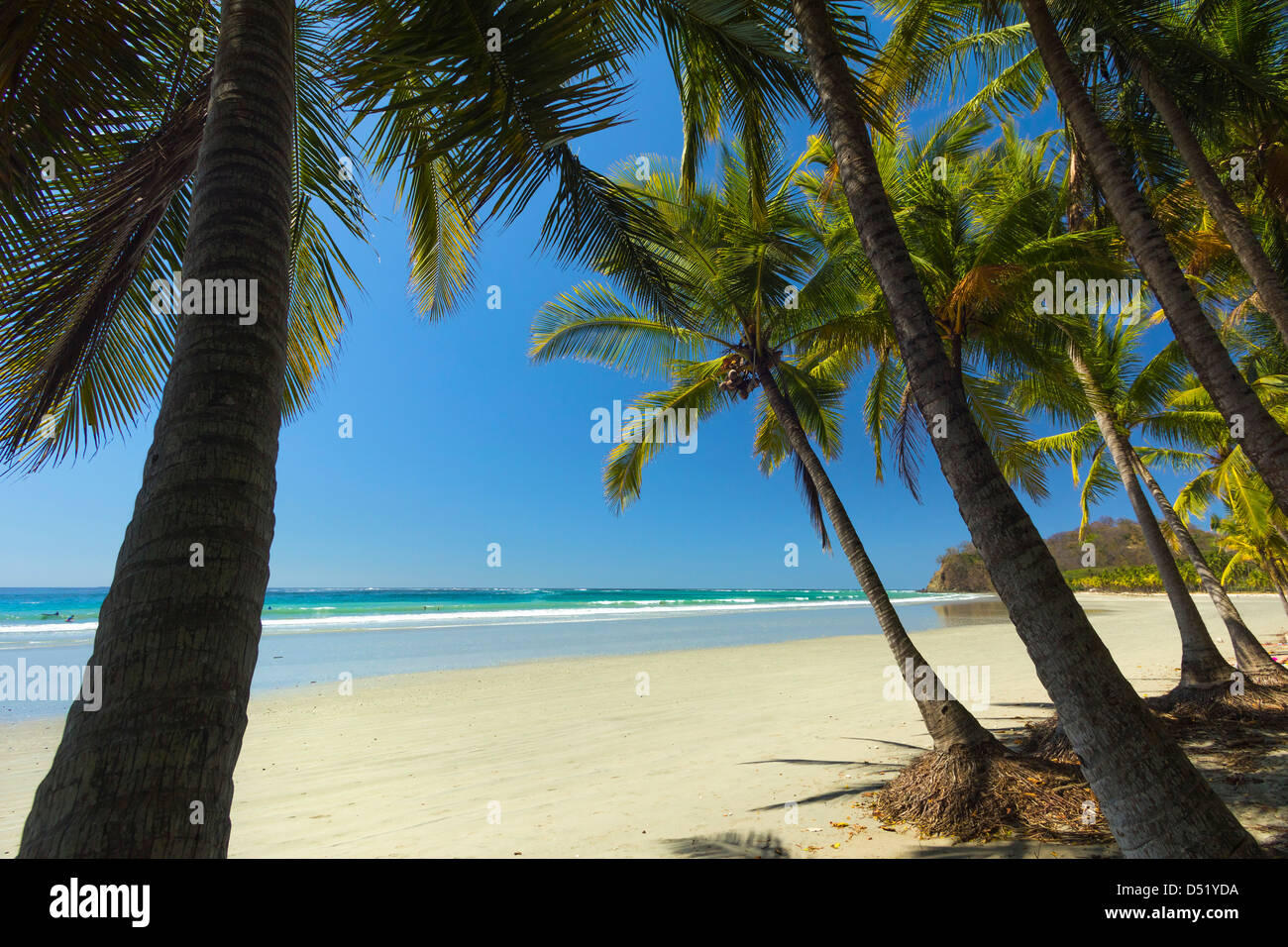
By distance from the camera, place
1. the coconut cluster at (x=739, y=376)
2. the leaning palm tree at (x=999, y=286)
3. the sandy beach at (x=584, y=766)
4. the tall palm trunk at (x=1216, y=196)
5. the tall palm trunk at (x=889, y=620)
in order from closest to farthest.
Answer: the sandy beach at (x=584, y=766) < the tall palm trunk at (x=889, y=620) < the tall palm trunk at (x=1216, y=196) < the leaning palm tree at (x=999, y=286) < the coconut cluster at (x=739, y=376)

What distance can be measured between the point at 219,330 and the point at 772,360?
716 centimetres

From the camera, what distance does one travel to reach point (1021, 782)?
4492mm

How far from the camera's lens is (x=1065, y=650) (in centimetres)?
237

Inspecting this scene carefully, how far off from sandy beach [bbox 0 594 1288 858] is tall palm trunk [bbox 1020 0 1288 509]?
2.53 metres

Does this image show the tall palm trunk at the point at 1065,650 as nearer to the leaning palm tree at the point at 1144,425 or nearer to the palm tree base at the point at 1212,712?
the palm tree base at the point at 1212,712

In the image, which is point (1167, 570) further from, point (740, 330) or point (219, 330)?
point (219, 330)

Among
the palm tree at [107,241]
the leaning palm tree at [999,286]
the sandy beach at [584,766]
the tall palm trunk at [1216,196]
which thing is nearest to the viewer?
the palm tree at [107,241]

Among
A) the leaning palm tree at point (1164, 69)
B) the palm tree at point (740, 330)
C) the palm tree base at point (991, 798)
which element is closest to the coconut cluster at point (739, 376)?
the palm tree at point (740, 330)

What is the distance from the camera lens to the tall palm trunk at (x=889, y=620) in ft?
15.9

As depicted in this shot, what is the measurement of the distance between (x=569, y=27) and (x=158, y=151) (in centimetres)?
264

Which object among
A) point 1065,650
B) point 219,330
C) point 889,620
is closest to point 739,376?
point 889,620

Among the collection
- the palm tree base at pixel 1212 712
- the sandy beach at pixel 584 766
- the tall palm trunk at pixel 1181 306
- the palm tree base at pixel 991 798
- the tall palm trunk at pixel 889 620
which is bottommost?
the sandy beach at pixel 584 766
